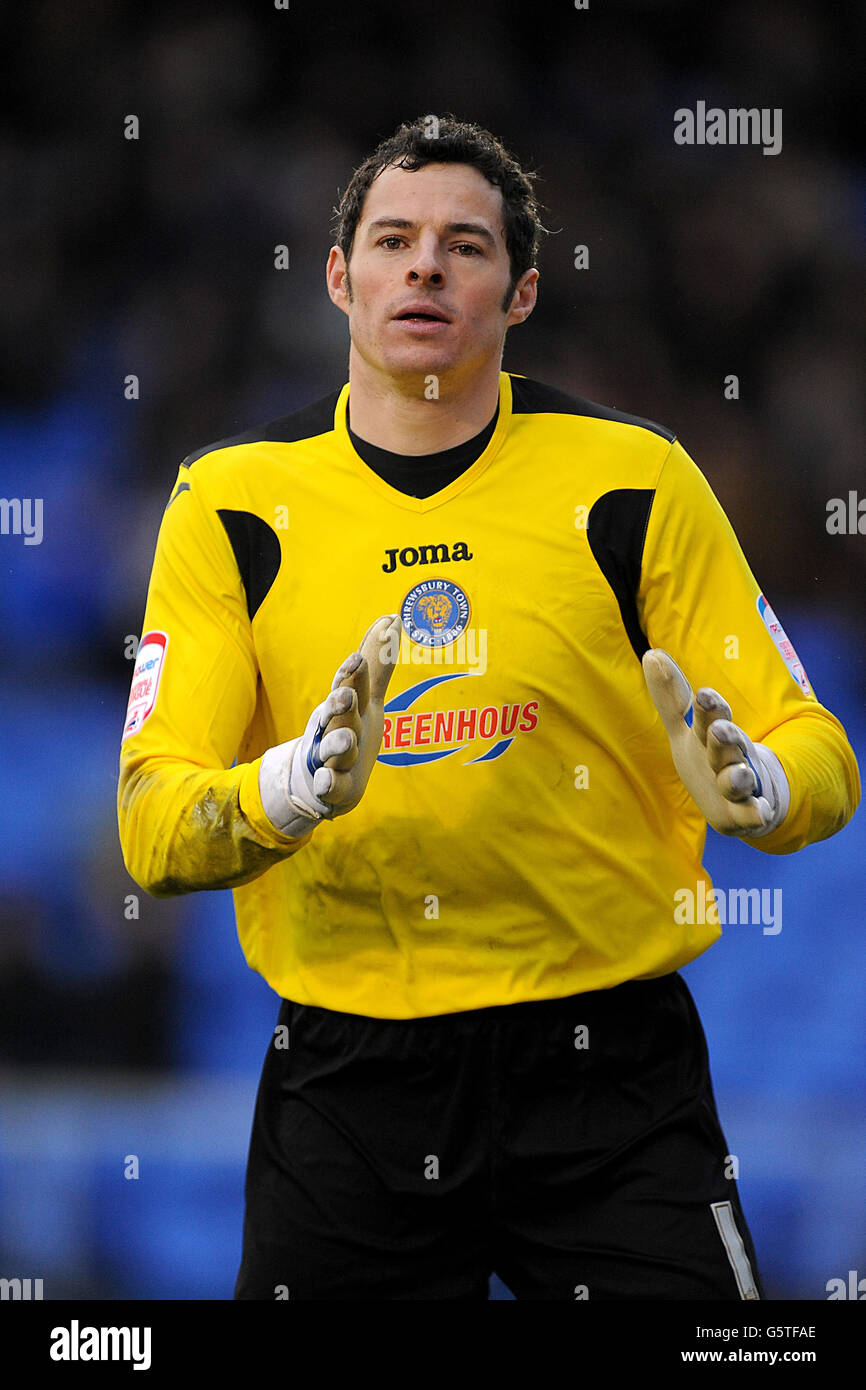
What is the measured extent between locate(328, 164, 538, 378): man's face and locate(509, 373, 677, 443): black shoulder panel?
8 centimetres

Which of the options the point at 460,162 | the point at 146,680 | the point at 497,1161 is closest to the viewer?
the point at 497,1161

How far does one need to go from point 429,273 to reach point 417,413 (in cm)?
20

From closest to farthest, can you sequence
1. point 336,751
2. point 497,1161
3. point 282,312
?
point 336,751
point 497,1161
point 282,312

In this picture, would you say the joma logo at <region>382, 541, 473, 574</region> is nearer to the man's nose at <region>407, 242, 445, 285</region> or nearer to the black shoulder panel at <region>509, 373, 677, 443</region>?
the black shoulder panel at <region>509, 373, 677, 443</region>

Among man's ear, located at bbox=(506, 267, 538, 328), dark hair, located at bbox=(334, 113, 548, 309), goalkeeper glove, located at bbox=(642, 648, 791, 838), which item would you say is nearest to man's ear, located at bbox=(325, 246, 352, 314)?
dark hair, located at bbox=(334, 113, 548, 309)

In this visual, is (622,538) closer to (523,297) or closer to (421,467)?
(421,467)

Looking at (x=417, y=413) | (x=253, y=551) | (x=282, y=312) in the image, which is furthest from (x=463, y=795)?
(x=282, y=312)

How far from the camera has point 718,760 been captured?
1.98 meters

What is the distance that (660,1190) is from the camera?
7.10 feet

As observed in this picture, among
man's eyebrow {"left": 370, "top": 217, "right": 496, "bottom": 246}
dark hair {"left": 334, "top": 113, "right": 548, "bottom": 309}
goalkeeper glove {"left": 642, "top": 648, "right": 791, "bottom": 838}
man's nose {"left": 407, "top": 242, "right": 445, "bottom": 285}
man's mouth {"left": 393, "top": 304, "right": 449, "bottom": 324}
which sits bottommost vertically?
goalkeeper glove {"left": 642, "top": 648, "right": 791, "bottom": 838}

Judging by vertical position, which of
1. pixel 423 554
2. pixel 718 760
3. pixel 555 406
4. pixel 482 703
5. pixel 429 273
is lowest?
pixel 718 760

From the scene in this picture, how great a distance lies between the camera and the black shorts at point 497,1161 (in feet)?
7.11

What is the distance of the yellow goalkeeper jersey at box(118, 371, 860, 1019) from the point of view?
226cm
